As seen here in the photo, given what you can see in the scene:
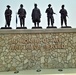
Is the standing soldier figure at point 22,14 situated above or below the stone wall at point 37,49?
above

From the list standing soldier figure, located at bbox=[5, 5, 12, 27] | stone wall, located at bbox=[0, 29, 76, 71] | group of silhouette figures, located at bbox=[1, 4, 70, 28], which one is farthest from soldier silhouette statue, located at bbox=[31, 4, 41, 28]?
standing soldier figure, located at bbox=[5, 5, 12, 27]

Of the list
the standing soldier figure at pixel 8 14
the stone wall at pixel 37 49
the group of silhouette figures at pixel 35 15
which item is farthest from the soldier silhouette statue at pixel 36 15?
the standing soldier figure at pixel 8 14

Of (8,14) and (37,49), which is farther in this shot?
(8,14)

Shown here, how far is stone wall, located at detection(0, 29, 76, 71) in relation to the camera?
8575mm

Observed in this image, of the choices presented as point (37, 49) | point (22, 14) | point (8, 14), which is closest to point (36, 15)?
point (22, 14)

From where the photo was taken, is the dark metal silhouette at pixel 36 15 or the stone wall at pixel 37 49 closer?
the stone wall at pixel 37 49

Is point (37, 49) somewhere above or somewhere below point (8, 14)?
below

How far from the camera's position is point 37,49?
28.6ft

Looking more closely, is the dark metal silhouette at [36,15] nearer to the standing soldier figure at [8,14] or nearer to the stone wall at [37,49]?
the stone wall at [37,49]

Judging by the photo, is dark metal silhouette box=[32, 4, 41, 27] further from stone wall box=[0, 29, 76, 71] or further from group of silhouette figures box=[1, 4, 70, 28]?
stone wall box=[0, 29, 76, 71]

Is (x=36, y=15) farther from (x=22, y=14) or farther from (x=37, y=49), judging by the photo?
(x=37, y=49)

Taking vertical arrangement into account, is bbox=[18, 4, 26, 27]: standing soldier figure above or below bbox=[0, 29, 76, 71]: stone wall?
above

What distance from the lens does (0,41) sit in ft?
28.9

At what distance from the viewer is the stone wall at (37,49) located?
8575 mm
